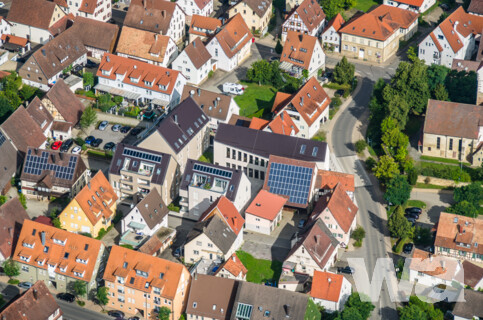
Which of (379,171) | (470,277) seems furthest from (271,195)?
(470,277)

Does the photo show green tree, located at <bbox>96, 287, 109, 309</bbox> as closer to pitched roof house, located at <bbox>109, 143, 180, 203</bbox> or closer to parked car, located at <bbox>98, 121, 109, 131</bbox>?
pitched roof house, located at <bbox>109, 143, 180, 203</bbox>

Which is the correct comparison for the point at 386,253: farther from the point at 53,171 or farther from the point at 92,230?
the point at 53,171

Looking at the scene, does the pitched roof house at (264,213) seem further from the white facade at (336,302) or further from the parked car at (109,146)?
the parked car at (109,146)

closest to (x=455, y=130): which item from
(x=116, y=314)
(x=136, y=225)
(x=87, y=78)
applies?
(x=136, y=225)

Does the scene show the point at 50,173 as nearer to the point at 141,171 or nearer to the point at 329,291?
the point at 141,171

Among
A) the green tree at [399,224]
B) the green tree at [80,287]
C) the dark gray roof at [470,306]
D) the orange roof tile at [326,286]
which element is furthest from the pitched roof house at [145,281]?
the dark gray roof at [470,306]

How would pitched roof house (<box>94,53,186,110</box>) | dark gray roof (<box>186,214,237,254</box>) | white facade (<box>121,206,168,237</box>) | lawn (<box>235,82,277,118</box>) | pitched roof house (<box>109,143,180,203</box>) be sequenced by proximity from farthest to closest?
lawn (<box>235,82,277,118</box>), pitched roof house (<box>94,53,186,110</box>), pitched roof house (<box>109,143,180,203</box>), white facade (<box>121,206,168,237</box>), dark gray roof (<box>186,214,237,254</box>)

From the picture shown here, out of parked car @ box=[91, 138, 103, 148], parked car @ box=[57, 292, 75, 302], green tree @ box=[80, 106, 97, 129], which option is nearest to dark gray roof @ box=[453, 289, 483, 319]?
parked car @ box=[57, 292, 75, 302]
